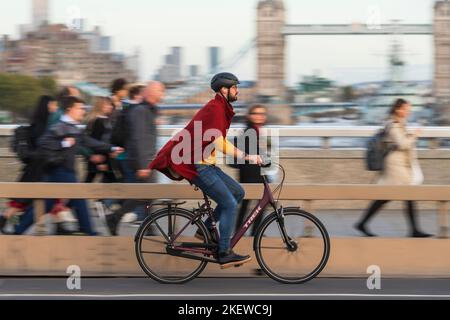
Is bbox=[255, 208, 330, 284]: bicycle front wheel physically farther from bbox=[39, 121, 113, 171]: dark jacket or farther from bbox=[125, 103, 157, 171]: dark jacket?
bbox=[39, 121, 113, 171]: dark jacket

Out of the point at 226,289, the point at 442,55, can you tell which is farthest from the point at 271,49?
the point at 226,289

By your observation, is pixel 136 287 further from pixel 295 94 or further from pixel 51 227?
pixel 295 94

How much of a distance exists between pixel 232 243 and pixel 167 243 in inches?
22.6

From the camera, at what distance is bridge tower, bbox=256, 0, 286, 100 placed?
287 feet

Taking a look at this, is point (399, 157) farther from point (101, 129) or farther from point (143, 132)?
point (101, 129)

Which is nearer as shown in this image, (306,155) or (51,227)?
(51,227)

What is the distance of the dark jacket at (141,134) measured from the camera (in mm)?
9500

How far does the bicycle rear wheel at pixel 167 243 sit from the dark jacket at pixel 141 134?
1.51m

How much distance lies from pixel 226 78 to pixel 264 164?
80 centimetres

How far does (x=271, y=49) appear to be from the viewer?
88.3 m

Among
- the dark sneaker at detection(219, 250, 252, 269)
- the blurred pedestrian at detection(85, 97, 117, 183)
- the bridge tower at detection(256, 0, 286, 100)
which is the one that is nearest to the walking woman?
the dark sneaker at detection(219, 250, 252, 269)

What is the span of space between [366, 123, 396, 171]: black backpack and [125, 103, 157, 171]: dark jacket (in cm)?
259
